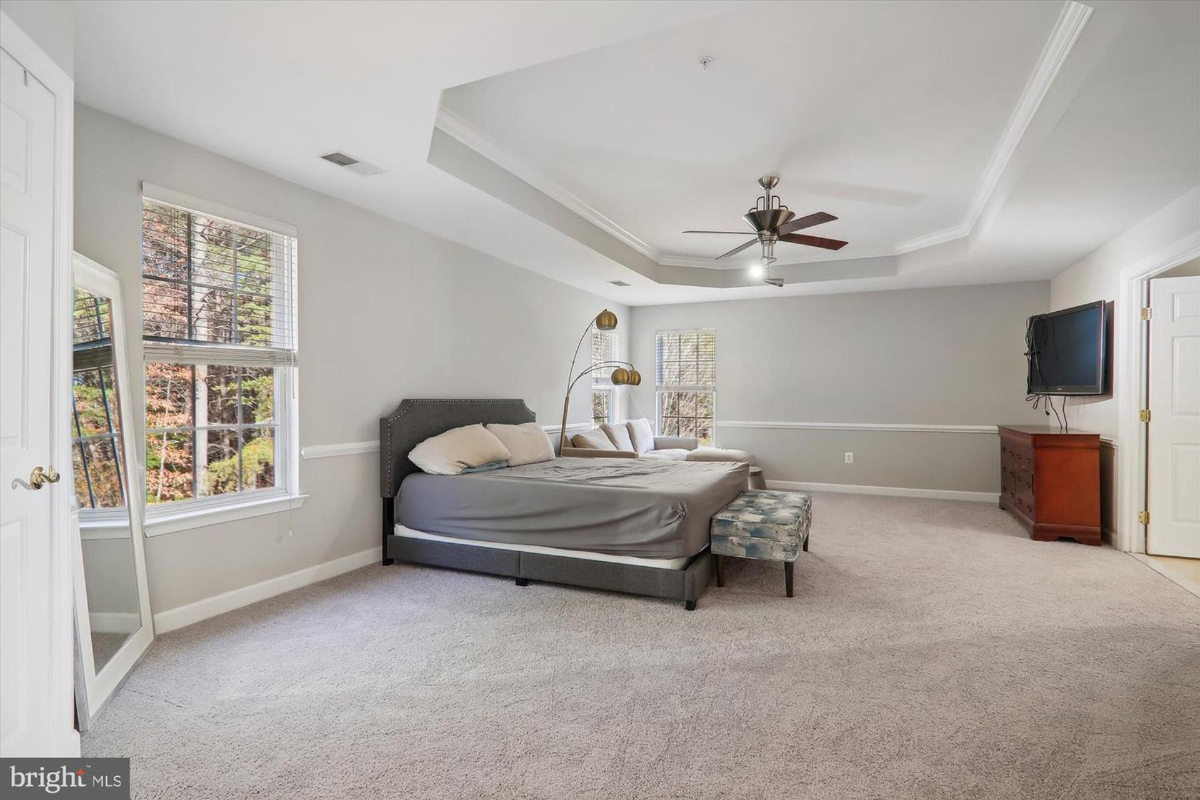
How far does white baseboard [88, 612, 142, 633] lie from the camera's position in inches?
88.6

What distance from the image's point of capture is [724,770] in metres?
1.80

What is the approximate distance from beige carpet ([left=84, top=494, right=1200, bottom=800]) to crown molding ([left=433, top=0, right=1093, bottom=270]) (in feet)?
7.97

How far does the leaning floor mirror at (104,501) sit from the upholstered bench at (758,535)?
8.87 feet

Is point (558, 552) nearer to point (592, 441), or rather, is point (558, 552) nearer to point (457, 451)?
point (457, 451)

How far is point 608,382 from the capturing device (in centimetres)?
738

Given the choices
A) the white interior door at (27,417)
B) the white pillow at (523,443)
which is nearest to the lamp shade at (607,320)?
the white pillow at (523,443)

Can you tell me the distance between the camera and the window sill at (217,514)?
2824 millimetres

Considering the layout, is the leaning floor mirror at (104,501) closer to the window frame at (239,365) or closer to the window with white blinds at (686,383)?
the window frame at (239,365)

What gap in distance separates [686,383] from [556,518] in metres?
4.65

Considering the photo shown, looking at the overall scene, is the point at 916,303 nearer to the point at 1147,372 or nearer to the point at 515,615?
the point at 1147,372

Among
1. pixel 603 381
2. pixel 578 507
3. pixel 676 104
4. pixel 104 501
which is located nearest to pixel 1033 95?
pixel 676 104

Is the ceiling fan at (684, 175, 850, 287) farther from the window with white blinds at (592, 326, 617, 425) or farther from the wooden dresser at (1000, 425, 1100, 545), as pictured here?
the window with white blinds at (592, 326, 617, 425)

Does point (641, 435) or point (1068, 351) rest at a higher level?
point (1068, 351)

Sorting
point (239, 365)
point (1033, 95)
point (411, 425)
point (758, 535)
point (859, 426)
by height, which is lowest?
point (758, 535)
